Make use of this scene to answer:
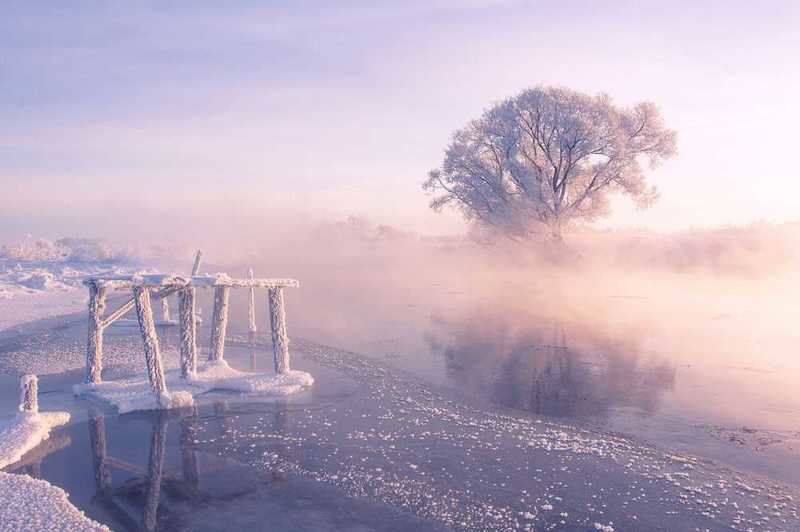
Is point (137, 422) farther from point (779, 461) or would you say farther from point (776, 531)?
point (779, 461)

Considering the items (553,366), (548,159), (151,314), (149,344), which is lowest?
(553,366)

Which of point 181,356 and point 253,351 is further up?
point 181,356

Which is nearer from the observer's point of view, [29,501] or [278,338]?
[29,501]

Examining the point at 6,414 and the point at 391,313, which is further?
the point at 391,313

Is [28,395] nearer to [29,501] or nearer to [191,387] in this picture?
[191,387]

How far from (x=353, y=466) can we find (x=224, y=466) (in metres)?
1.94

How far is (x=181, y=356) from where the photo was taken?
1312 cm

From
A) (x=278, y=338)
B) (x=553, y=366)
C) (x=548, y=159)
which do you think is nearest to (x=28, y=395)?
(x=278, y=338)

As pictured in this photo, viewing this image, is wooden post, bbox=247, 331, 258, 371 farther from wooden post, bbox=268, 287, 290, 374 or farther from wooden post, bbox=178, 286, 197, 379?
wooden post, bbox=178, 286, 197, 379

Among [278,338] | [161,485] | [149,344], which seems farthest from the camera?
[278,338]

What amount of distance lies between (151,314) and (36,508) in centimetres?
501

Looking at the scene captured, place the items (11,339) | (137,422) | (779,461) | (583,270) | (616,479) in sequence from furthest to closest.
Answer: (583,270), (11,339), (137,422), (779,461), (616,479)

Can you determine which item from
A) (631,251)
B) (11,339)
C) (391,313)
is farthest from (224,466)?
(631,251)

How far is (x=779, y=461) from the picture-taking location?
360 inches
